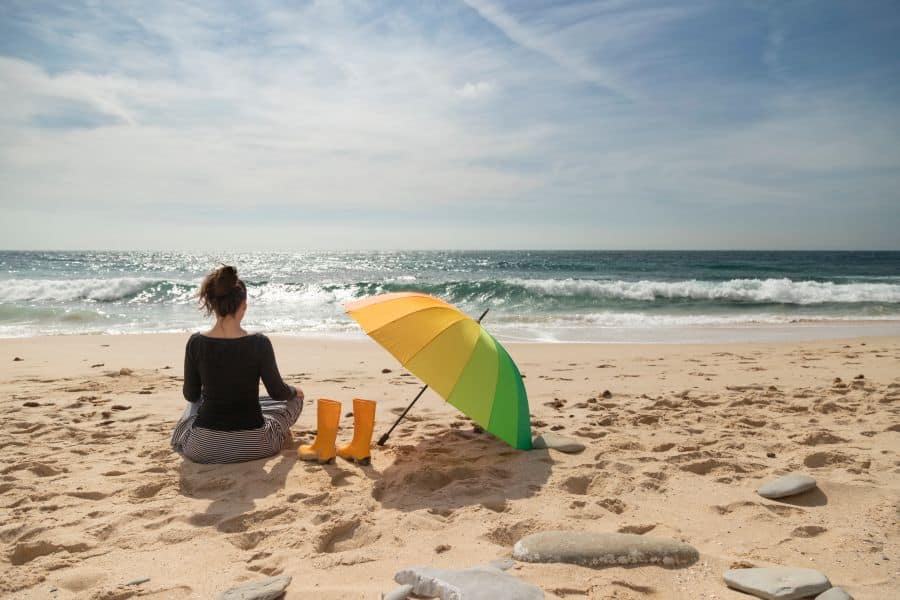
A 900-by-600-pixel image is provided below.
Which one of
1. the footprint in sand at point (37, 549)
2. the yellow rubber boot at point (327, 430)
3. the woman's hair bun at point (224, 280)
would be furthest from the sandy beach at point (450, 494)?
the woman's hair bun at point (224, 280)

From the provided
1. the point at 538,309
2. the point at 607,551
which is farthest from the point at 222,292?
the point at 538,309

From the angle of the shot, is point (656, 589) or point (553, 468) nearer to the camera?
point (656, 589)

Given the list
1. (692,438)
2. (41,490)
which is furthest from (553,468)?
(41,490)

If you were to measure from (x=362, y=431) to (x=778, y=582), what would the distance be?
245cm

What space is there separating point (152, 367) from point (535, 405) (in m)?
5.00

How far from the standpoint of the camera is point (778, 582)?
2.27m

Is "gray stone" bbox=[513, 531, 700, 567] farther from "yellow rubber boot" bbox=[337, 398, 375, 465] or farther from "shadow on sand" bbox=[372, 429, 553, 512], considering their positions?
"yellow rubber boot" bbox=[337, 398, 375, 465]

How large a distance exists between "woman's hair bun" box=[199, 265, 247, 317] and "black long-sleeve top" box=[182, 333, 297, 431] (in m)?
0.21

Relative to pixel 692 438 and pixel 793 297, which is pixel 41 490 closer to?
pixel 692 438

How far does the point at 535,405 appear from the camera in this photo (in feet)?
17.7

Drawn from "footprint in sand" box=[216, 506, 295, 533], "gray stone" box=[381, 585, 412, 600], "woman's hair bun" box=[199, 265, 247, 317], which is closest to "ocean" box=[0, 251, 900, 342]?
"woman's hair bun" box=[199, 265, 247, 317]

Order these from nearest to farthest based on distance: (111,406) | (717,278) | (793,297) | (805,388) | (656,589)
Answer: (656,589)
(111,406)
(805,388)
(793,297)
(717,278)

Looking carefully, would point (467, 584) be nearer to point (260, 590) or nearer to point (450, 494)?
point (260, 590)

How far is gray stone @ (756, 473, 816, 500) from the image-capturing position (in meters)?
3.19
